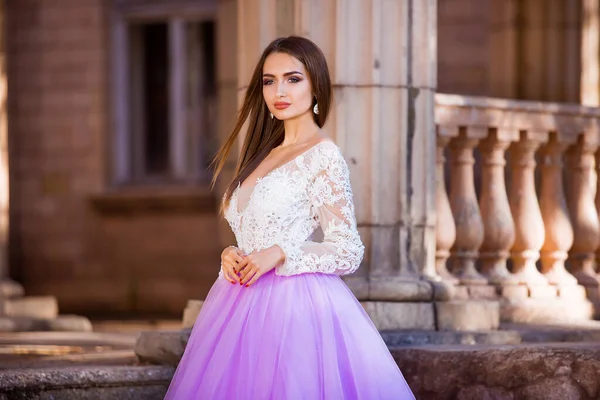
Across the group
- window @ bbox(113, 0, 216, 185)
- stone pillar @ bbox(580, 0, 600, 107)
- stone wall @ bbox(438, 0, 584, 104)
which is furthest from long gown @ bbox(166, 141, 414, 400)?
window @ bbox(113, 0, 216, 185)

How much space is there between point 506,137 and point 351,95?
1.11 m

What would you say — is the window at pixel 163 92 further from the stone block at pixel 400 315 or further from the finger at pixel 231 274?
the finger at pixel 231 274

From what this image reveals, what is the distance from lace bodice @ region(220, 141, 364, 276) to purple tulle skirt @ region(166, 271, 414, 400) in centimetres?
7

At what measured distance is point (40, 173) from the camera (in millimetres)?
12766

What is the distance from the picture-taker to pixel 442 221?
5957mm

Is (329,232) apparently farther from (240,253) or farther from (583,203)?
(583,203)

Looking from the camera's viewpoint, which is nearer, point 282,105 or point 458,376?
point 282,105

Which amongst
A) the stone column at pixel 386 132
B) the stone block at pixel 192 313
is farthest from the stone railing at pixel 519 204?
the stone block at pixel 192 313

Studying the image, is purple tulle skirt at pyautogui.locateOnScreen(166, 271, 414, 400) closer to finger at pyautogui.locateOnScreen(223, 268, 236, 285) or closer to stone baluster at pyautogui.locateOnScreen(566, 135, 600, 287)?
finger at pyautogui.locateOnScreen(223, 268, 236, 285)

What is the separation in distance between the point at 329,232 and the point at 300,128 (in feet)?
1.21

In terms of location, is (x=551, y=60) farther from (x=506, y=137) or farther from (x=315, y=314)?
(x=315, y=314)

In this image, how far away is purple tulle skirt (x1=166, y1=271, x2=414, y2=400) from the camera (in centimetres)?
376

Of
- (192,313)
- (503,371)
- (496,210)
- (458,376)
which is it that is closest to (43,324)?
(192,313)

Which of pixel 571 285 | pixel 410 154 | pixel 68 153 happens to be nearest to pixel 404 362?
pixel 410 154
